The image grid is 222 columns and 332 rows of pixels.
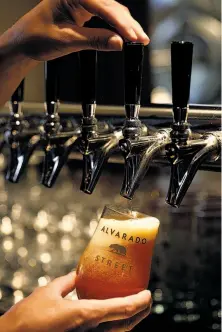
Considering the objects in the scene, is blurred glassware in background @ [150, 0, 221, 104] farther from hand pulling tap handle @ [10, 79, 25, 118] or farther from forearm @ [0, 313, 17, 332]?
forearm @ [0, 313, 17, 332]

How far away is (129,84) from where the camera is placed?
4.48ft

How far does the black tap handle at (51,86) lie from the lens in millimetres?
1704

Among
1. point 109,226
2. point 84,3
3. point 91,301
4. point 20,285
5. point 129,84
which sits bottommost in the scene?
point 20,285

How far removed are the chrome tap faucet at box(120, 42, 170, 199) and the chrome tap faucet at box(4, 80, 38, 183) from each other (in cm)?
51

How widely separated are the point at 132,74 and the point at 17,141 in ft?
1.91

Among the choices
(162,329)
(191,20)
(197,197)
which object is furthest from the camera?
(191,20)

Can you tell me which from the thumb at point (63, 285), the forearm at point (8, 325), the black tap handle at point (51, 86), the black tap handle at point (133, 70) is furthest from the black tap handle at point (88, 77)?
the forearm at point (8, 325)

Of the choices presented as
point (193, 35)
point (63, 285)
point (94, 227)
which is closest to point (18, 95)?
point (94, 227)

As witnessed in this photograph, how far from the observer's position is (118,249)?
52.1 inches

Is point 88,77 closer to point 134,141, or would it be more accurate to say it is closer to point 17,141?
point 134,141

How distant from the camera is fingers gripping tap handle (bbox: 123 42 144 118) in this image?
51.1 inches

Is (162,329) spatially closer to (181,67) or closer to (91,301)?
(91,301)

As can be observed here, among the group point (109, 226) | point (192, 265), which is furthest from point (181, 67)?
point (192, 265)

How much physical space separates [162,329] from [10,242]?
80 centimetres
